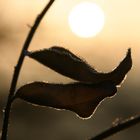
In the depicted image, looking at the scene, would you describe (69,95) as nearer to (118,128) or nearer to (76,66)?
(76,66)

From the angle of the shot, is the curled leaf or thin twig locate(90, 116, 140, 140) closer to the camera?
thin twig locate(90, 116, 140, 140)

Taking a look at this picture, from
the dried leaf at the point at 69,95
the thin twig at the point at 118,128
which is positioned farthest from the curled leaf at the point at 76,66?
the thin twig at the point at 118,128

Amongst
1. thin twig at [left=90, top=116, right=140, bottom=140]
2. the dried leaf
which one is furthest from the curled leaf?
thin twig at [left=90, top=116, right=140, bottom=140]

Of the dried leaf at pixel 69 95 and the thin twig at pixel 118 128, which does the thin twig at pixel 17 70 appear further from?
the thin twig at pixel 118 128

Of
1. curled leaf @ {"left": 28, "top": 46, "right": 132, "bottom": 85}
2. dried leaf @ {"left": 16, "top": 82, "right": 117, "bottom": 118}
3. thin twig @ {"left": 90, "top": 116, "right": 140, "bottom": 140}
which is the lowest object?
thin twig @ {"left": 90, "top": 116, "right": 140, "bottom": 140}

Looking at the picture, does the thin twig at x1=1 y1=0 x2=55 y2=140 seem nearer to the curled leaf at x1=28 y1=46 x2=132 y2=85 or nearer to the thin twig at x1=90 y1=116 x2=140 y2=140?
the curled leaf at x1=28 y1=46 x2=132 y2=85

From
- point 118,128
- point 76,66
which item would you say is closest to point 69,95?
point 76,66
